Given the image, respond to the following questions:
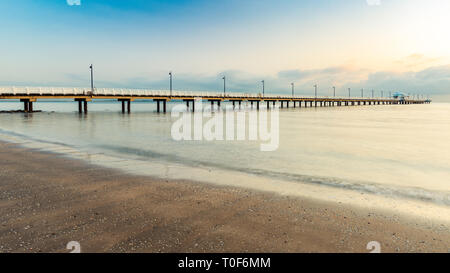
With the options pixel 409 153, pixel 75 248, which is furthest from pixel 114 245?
pixel 409 153

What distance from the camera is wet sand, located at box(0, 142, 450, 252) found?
3357 millimetres

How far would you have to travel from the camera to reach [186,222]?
4020 mm

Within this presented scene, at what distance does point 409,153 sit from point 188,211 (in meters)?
12.0

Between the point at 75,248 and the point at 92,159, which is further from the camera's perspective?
the point at 92,159

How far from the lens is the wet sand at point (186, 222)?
336 centimetres

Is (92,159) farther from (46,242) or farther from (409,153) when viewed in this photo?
(409,153)
